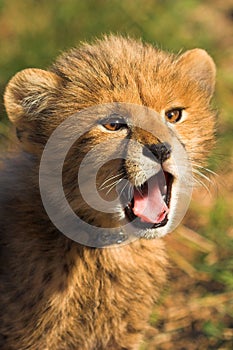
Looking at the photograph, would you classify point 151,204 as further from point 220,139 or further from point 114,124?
point 220,139

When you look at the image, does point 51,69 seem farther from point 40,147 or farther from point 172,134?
point 172,134

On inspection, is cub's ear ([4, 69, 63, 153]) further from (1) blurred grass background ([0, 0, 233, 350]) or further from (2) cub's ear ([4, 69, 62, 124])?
(1) blurred grass background ([0, 0, 233, 350])

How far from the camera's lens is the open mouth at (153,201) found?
7.85 feet

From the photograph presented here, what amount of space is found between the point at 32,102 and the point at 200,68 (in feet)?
1.97

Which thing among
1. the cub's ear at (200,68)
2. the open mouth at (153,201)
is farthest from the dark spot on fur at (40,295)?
the cub's ear at (200,68)

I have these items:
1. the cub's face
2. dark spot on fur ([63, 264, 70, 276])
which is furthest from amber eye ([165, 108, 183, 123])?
dark spot on fur ([63, 264, 70, 276])

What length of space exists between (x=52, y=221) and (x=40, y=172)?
0.54ft

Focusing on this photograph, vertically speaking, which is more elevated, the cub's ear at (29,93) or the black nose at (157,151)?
the cub's ear at (29,93)

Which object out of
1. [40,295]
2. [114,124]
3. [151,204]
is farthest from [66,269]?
[114,124]

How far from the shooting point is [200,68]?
2793 millimetres

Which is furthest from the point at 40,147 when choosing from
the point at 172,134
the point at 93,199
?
the point at 172,134

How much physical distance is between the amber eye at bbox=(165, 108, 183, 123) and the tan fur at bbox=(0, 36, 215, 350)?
22 millimetres

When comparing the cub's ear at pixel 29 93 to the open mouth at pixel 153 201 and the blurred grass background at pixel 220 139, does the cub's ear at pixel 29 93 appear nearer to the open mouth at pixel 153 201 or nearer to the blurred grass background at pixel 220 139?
the open mouth at pixel 153 201

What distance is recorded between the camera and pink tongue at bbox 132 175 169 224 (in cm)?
239
